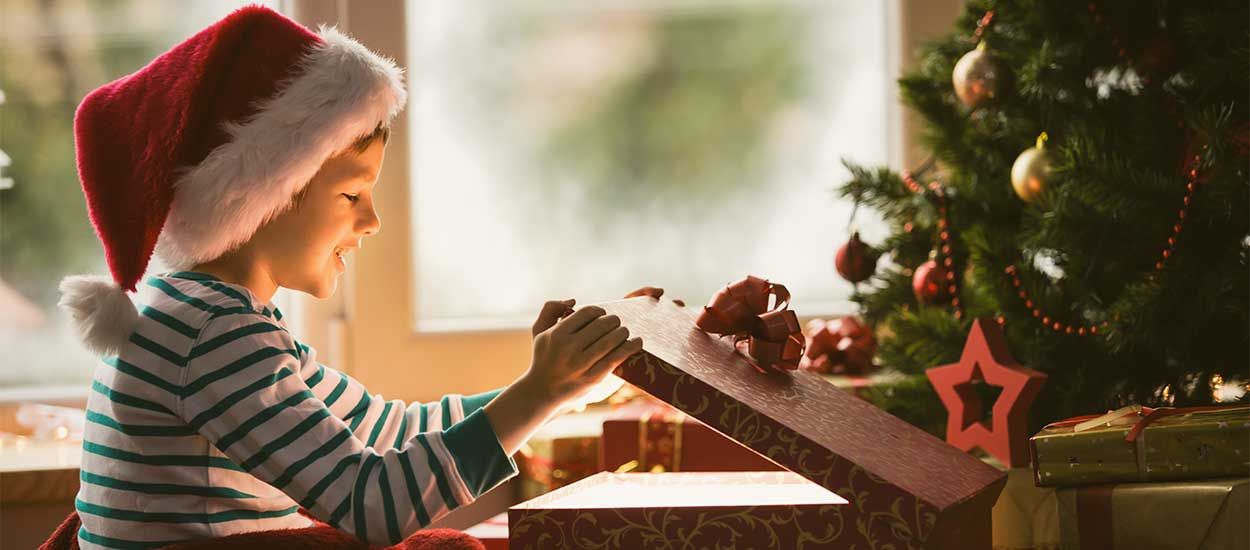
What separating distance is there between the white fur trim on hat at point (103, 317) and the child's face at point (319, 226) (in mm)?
118

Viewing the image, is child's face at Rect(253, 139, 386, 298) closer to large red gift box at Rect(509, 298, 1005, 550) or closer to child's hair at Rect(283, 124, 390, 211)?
child's hair at Rect(283, 124, 390, 211)

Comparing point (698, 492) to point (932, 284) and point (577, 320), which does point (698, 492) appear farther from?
point (932, 284)

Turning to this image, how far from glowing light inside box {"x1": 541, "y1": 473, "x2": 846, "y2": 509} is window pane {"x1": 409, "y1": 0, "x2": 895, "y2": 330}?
26.7 inches

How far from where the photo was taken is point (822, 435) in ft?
2.77

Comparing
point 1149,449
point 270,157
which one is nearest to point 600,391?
point 270,157

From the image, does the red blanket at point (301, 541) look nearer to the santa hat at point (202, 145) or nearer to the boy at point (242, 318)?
the boy at point (242, 318)

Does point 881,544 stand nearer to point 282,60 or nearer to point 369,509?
point 369,509

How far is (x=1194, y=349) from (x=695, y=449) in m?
0.53

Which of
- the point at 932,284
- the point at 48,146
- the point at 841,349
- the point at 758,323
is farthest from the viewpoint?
the point at 48,146

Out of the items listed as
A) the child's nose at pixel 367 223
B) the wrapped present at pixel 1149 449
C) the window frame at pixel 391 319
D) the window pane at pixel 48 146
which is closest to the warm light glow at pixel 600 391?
the child's nose at pixel 367 223

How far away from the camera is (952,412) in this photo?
1156 millimetres

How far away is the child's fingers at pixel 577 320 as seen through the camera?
882mm

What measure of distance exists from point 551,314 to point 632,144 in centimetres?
84

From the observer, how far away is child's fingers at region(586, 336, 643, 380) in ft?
2.84
